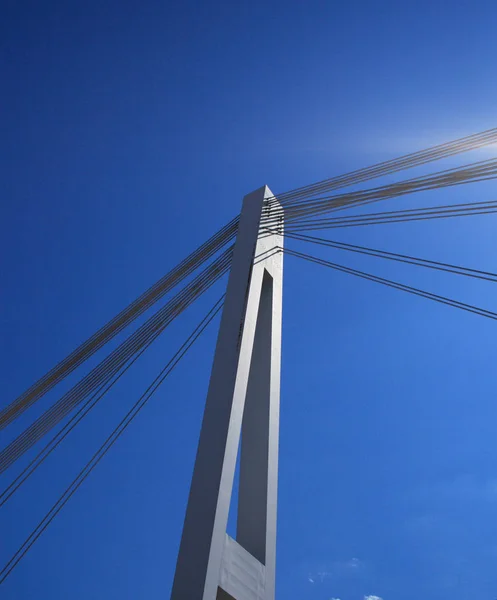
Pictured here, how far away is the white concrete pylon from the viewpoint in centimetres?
534

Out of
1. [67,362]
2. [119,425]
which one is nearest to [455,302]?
[119,425]

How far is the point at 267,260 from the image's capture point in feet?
25.9

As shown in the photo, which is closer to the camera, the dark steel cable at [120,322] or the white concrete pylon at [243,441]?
the white concrete pylon at [243,441]

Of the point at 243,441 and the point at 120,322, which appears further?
the point at 120,322

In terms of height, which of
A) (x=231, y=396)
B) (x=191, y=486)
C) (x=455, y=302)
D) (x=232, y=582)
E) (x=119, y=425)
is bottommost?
(x=232, y=582)

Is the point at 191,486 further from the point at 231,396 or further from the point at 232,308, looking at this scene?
the point at 232,308

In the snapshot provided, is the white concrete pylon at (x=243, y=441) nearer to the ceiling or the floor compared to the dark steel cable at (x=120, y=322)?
nearer to the floor

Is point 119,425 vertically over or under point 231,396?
over

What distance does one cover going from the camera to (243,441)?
23.1ft

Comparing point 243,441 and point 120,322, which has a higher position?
point 120,322

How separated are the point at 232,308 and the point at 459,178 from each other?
3.22m

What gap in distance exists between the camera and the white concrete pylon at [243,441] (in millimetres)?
5336

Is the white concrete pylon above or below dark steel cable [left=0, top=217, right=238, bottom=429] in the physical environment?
below

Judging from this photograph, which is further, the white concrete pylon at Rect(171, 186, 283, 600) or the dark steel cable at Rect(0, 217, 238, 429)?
the dark steel cable at Rect(0, 217, 238, 429)
